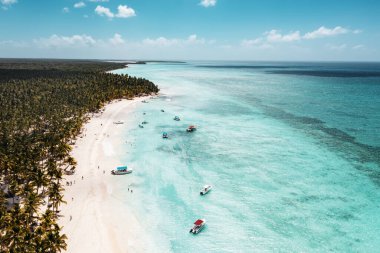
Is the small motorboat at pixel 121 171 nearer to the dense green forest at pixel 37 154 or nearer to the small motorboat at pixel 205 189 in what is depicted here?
the dense green forest at pixel 37 154

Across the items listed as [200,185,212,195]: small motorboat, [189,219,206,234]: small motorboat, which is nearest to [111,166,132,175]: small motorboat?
[200,185,212,195]: small motorboat

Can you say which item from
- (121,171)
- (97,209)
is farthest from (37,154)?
(97,209)

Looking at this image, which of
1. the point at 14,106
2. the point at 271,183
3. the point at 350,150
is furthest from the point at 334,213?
the point at 14,106

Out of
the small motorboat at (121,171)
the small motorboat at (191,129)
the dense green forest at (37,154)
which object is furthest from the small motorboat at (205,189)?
the small motorboat at (191,129)

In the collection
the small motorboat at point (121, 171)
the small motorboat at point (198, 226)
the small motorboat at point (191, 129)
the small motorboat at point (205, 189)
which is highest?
the small motorboat at point (191, 129)

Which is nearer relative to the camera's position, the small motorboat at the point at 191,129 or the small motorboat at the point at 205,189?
the small motorboat at the point at 205,189

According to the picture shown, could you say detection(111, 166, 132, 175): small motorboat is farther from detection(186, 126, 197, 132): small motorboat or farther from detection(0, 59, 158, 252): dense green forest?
detection(186, 126, 197, 132): small motorboat

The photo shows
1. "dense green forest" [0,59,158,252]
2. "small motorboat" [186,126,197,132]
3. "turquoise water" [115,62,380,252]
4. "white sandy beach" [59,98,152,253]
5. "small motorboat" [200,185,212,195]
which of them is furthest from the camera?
"small motorboat" [186,126,197,132]

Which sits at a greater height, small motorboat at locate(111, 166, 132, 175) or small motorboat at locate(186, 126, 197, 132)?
small motorboat at locate(186, 126, 197, 132)
